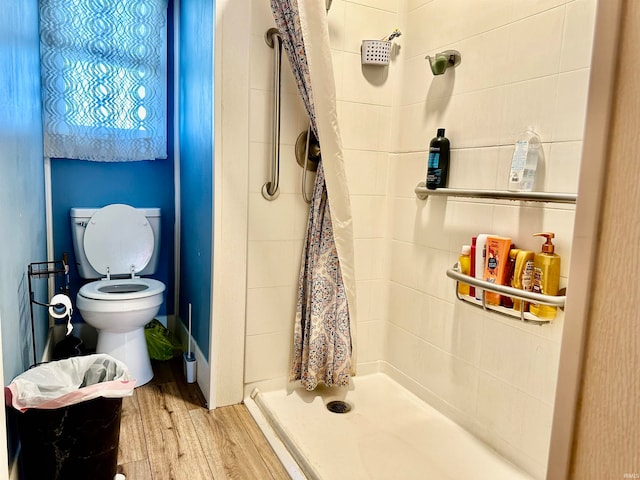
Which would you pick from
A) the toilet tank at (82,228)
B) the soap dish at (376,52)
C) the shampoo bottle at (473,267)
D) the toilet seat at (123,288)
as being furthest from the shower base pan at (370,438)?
the soap dish at (376,52)

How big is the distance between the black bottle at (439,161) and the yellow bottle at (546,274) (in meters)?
0.52

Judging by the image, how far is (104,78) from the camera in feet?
8.27

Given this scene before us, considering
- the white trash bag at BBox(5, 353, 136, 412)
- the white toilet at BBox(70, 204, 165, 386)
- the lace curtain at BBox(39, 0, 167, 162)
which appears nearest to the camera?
the white trash bag at BBox(5, 353, 136, 412)

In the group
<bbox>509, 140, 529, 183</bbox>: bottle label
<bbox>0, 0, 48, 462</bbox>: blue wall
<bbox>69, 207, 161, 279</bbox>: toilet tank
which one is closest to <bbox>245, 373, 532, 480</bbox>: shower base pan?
<bbox>0, 0, 48, 462</bbox>: blue wall

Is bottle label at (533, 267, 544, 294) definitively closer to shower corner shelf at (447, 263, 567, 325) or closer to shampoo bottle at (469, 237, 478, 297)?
shower corner shelf at (447, 263, 567, 325)

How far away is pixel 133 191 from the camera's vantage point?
2.72 m

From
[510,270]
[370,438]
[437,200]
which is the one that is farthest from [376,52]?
[370,438]

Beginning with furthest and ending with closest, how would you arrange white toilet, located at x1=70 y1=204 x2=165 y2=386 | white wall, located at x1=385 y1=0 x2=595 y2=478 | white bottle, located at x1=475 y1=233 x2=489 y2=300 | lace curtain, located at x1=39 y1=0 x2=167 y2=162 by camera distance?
lace curtain, located at x1=39 y1=0 x2=167 y2=162, white toilet, located at x1=70 y1=204 x2=165 y2=386, white bottle, located at x1=475 y1=233 x2=489 y2=300, white wall, located at x1=385 y1=0 x2=595 y2=478

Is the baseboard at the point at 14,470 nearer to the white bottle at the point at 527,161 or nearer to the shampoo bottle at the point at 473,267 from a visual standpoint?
the shampoo bottle at the point at 473,267

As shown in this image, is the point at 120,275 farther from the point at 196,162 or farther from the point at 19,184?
the point at 19,184

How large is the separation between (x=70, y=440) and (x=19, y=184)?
3.05ft

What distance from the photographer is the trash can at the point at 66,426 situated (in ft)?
4.32

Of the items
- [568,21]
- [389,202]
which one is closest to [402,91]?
[389,202]

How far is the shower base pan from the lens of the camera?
1.59 metres
